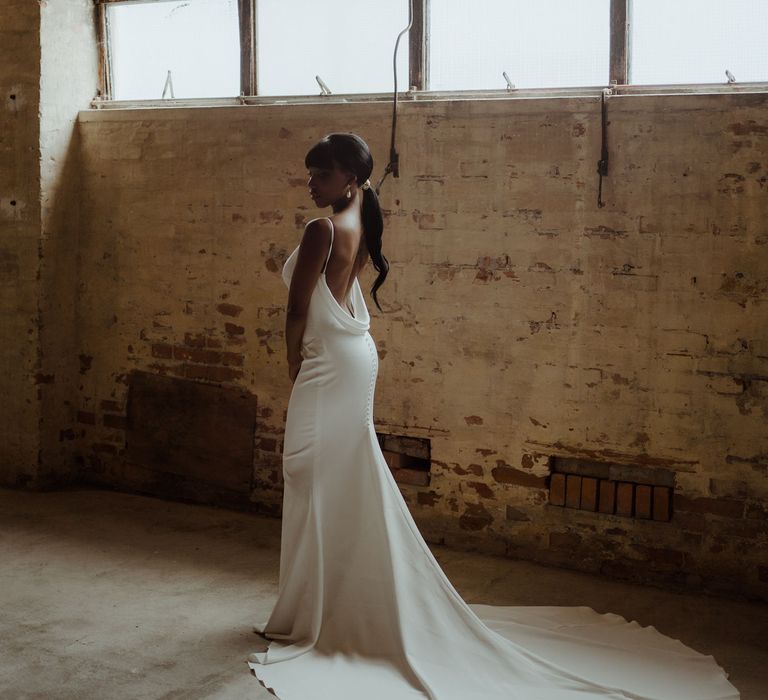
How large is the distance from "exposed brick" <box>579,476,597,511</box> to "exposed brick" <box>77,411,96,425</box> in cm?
281

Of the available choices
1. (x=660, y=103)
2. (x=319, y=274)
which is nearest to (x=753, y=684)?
(x=319, y=274)

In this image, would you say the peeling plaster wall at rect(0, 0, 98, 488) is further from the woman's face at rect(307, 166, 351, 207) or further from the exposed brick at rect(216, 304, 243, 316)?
the woman's face at rect(307, 166, 351, 207)

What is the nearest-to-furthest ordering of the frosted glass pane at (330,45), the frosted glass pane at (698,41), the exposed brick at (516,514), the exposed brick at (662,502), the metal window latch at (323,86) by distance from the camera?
1. the frosted glass pane at (698,41)
2. the exposed brick at (662,502)
3. the exposed brick at (516,514)
4. the frosted glass pane at (330,45)
5. the metal window latch at (323,86)

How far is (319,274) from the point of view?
2992mm

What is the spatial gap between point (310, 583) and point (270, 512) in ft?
5.26

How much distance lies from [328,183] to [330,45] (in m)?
1.56

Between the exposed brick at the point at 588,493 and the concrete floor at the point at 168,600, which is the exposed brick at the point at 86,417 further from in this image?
the exposed brick at the point at 588,493

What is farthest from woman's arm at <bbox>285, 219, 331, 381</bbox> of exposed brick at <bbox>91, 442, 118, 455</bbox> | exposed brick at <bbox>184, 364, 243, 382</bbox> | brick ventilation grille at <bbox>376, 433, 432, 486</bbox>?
exposed brick at <bbox>91, 442, 118, 455</bbox>

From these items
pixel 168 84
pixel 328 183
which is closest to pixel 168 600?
pixel 328 183

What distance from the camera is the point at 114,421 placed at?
16.6 ft

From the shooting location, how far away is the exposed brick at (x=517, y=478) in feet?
13.1

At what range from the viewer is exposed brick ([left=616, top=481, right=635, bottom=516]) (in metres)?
3.83

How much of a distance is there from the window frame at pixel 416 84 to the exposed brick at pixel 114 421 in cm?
174

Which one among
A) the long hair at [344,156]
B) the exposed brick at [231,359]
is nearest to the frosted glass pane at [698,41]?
the long hair at [344,156]
